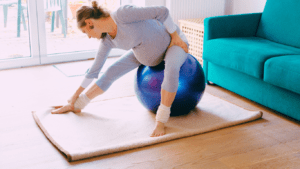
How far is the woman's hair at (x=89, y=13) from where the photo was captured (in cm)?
189

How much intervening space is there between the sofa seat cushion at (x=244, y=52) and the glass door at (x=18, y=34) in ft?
5.50

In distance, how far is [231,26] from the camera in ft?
9.39

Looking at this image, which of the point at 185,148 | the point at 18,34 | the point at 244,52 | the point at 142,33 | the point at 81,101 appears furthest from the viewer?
the point at 18,34

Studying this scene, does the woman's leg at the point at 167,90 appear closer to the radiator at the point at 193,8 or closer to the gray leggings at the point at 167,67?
the gray leggings at the point at 167,67

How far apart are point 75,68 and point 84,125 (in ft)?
4.49

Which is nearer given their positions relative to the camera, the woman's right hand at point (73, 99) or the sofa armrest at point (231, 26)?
the woman's right hand at point (73, 99)

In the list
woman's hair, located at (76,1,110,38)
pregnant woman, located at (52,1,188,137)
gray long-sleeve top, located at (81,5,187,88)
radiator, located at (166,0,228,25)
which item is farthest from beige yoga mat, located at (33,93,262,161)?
radiator, located at (166,0,228,25)

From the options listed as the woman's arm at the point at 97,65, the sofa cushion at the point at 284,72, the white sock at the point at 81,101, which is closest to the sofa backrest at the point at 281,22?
the sofa cushion at the point at 284,72

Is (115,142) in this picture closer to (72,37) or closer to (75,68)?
(75,68)

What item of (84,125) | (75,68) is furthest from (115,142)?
(75,68)

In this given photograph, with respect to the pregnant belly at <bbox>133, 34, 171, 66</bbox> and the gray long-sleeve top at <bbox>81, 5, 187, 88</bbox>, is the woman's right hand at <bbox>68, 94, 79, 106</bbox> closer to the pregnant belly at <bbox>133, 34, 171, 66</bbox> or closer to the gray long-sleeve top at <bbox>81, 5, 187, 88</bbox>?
the gray long-sleeve top at <bbox>81, 5, 187, 88</bbox>

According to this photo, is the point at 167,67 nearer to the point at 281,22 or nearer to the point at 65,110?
the point at 65,110

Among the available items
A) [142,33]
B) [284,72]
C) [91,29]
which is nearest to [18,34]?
[91,29]

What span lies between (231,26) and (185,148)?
135 centimetres
